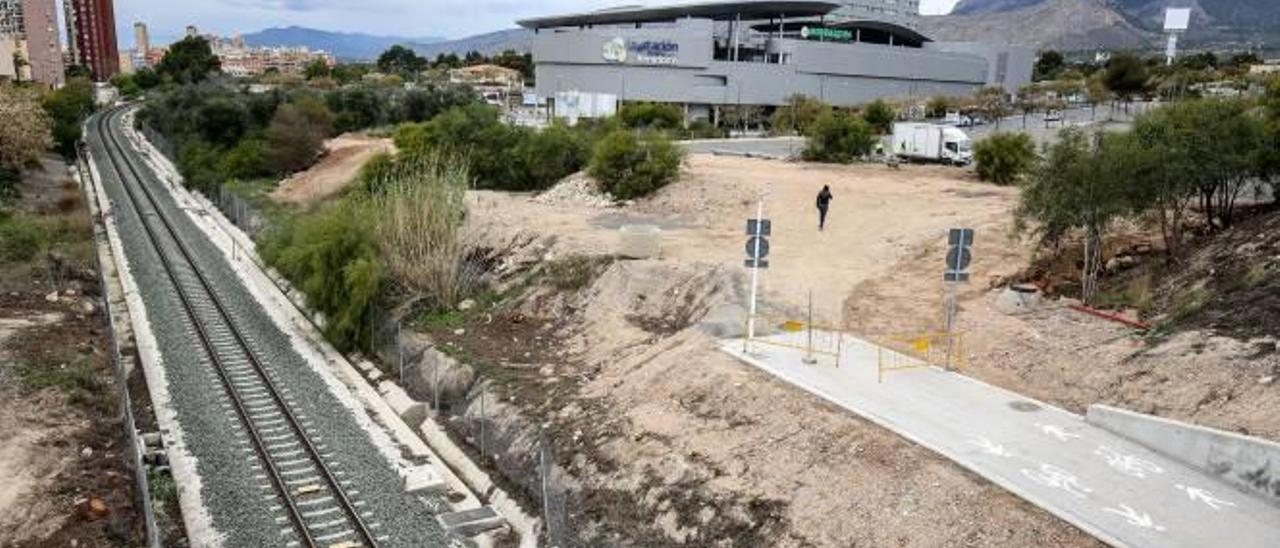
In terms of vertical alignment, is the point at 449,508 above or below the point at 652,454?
below

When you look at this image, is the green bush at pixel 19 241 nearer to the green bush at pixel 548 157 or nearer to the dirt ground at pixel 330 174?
the dirt ground at pixel 330 174

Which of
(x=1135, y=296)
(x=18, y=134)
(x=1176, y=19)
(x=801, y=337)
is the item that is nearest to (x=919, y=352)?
(x=801, y=337)

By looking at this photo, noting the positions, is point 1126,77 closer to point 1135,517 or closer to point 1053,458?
point 1053,458

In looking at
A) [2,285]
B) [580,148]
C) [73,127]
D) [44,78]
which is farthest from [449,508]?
[44,78]

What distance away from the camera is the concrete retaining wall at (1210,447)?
499 inches

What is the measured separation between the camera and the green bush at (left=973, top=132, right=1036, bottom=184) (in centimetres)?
4278

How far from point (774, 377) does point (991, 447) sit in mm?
4485

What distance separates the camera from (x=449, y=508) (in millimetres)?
17000

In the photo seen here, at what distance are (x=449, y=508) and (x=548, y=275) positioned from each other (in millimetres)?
11917

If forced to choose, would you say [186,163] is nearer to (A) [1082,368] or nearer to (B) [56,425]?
(B) [56,425]

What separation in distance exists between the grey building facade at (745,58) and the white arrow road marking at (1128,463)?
3359 inches

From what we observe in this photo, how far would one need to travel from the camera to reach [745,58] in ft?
334

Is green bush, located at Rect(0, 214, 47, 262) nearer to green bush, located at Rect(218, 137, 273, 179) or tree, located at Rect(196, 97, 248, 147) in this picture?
green bush, located at Rect(218, 137, 273, 179)

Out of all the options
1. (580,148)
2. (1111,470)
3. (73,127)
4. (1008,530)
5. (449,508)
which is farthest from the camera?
(73,127)
